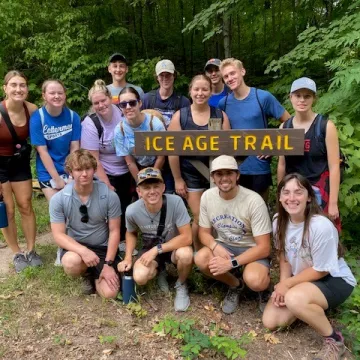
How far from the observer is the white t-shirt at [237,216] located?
3.64 metres

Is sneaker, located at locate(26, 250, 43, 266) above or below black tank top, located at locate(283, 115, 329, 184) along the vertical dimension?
below

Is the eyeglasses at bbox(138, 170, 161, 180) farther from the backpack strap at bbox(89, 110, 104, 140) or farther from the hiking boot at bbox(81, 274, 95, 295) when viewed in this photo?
the hiking boot at bbox(81, 274, 95, 295)

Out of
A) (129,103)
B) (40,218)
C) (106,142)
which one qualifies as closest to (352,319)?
(129,103)

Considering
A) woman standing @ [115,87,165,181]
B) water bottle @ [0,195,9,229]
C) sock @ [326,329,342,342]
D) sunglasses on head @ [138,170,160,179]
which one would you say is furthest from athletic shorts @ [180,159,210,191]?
water bottle @ [0,195,9,229]

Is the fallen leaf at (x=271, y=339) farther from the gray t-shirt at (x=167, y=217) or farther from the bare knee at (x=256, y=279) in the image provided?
the gray t-shirt at (x=167, y=217)

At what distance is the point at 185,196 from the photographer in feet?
14.6

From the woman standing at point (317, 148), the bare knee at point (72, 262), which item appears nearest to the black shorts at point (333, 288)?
the woman standing at point (317, 148)

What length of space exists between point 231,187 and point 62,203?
1.70 metres

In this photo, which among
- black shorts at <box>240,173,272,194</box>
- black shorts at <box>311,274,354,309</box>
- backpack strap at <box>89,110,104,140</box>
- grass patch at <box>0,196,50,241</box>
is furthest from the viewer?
grass patch at <box>0,196,50,241</box>

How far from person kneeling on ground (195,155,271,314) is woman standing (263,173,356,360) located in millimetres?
210

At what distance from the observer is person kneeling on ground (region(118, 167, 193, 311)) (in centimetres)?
381

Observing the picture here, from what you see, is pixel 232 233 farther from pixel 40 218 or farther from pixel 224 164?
pixel 40 218

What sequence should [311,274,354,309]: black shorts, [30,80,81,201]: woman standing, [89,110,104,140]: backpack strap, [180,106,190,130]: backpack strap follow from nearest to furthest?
[311,274,354,309]: black shorts, [180,106,190,130]: backpack strap, [30,80,81,201]: woman standing, [89,110,104,140]: backpack strap

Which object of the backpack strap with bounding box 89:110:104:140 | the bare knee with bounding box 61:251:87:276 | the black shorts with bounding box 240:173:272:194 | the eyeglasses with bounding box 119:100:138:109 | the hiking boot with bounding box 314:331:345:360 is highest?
the eyeglasses with bounding box 119:100:138:109
